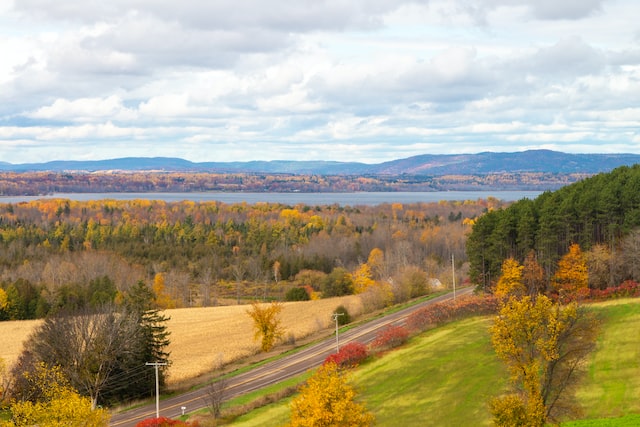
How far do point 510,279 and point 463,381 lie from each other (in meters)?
26.3

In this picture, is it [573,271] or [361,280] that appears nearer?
[573,271]

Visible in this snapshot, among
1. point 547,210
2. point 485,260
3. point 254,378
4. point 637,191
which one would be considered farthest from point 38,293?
point 637,191

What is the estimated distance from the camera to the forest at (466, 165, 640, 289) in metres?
68.4

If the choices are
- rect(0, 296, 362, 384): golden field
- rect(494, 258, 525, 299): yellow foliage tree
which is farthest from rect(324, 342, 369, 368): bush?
rect(494, 258, 525, 299): yellow foliage tree

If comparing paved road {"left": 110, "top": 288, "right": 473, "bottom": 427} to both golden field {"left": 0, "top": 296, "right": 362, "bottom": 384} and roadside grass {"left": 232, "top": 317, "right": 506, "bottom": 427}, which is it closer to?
golden field {"left": 0, "top": 296, "right": 362, "bottom": 384}

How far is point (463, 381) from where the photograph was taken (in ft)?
148

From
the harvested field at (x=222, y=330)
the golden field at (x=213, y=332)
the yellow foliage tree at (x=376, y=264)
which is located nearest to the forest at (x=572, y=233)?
the golden field at (x=213, y=332)

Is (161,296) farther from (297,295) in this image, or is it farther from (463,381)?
(463,381)

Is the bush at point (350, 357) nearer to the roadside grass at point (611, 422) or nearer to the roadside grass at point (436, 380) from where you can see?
the roadside grass at point (436, 380)

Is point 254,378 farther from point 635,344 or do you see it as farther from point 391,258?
point 391,258

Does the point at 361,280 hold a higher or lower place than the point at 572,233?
lower

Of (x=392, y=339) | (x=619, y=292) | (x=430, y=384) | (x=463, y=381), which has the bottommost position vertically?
(x=430, y=384)

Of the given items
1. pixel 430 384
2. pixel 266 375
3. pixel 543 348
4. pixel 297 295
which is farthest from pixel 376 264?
pixel 543 348

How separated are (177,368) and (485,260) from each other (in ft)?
114
